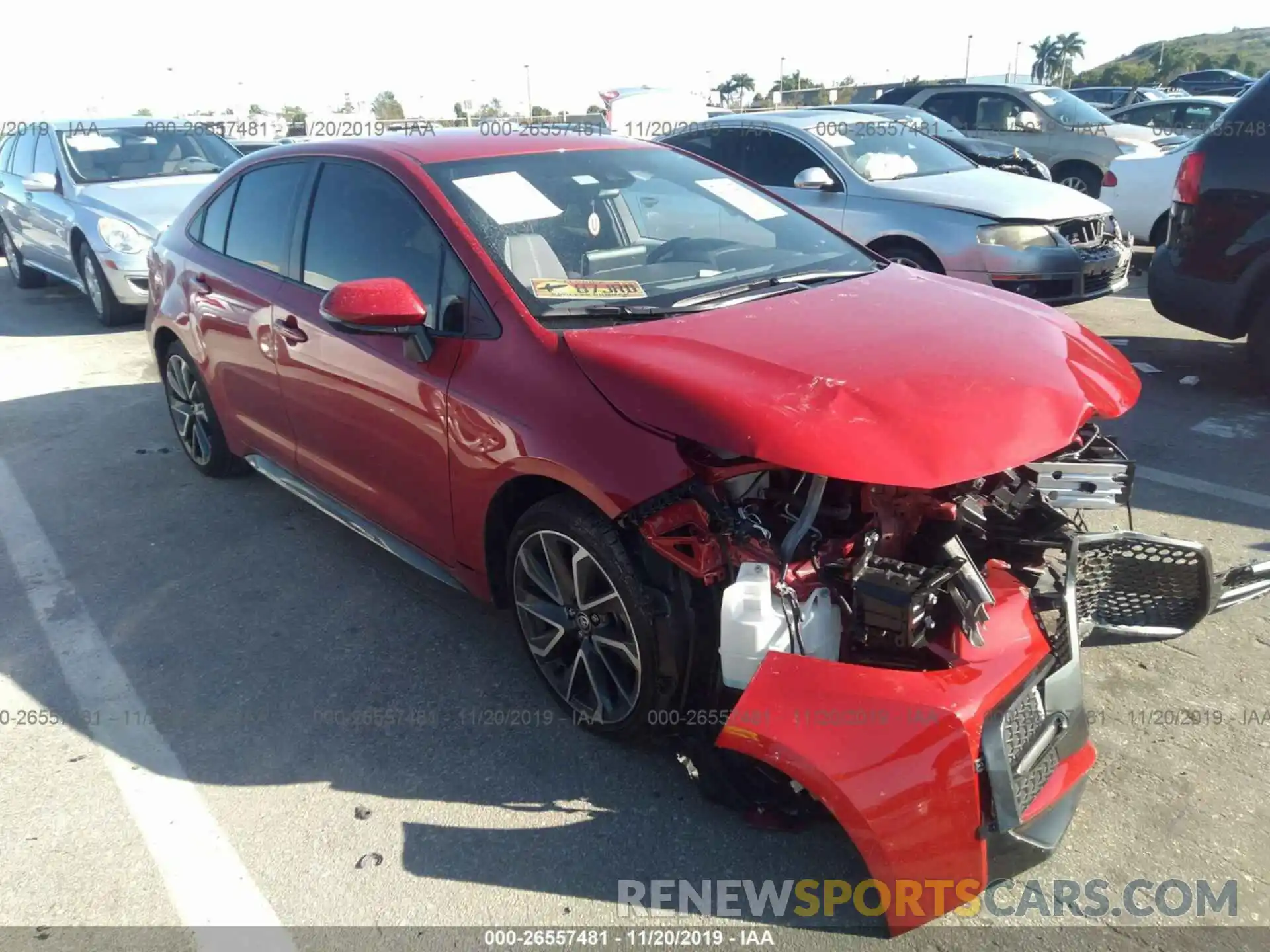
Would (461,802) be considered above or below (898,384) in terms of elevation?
below

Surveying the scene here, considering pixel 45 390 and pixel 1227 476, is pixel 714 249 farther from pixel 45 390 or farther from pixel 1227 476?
pixel 45 390

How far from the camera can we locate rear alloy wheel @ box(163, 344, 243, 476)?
492cm

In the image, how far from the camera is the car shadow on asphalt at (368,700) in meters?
2.56

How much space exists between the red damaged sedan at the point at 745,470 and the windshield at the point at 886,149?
4.07 meters

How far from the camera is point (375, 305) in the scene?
295 cm

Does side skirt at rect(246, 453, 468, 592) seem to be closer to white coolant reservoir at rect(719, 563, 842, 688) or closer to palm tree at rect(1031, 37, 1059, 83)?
white coolant reservoir at rect(719, 563, 842, 688)

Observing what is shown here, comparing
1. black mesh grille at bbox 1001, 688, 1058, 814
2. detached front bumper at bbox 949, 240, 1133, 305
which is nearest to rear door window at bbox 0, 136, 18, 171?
detached front bumper at bbox 949, 240, 1133, 305

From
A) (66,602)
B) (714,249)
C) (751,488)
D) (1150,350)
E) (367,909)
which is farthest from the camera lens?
(1150,350)

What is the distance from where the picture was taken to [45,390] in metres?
6.95

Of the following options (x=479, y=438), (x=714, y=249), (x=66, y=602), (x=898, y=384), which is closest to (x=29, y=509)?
(x=66, y=602)

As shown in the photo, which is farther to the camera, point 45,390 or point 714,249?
point 45,390

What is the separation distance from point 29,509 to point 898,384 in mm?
4535

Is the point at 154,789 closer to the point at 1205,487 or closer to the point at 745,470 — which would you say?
the point at 745,470

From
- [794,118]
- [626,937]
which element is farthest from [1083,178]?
[626,937]
